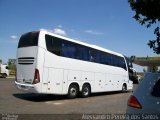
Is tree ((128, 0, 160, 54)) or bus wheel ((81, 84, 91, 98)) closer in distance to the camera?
tree ((128, 0, 160, 54))

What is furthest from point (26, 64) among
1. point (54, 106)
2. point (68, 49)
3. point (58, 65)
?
point (54, 106)

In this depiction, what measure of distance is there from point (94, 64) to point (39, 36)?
583cm

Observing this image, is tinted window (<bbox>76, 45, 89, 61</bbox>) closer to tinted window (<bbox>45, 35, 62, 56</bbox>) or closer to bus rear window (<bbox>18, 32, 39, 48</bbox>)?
tinted window (<bbox>45, 35, 62, 56</bbox>)

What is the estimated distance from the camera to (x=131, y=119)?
5.55 meters

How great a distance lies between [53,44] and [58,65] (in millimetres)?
1211

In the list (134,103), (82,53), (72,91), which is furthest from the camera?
(82,53)

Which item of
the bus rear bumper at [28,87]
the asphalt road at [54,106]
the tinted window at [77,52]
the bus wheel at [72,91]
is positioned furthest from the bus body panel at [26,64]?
the bus wheel at [72,91]

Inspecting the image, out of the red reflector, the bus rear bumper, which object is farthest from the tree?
the bus rear bumper

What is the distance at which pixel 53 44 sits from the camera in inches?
582

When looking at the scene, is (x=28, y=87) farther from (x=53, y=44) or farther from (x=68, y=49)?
(x=68, y=49)

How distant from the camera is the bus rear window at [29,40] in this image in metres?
14.1

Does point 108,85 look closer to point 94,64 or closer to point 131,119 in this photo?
point 94,64

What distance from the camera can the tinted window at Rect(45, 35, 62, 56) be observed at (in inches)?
569

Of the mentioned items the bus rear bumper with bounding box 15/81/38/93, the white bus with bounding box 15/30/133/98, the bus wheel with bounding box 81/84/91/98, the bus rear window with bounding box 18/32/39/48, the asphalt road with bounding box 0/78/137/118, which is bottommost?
the asphalt road with bounding box 0/78/137/118
